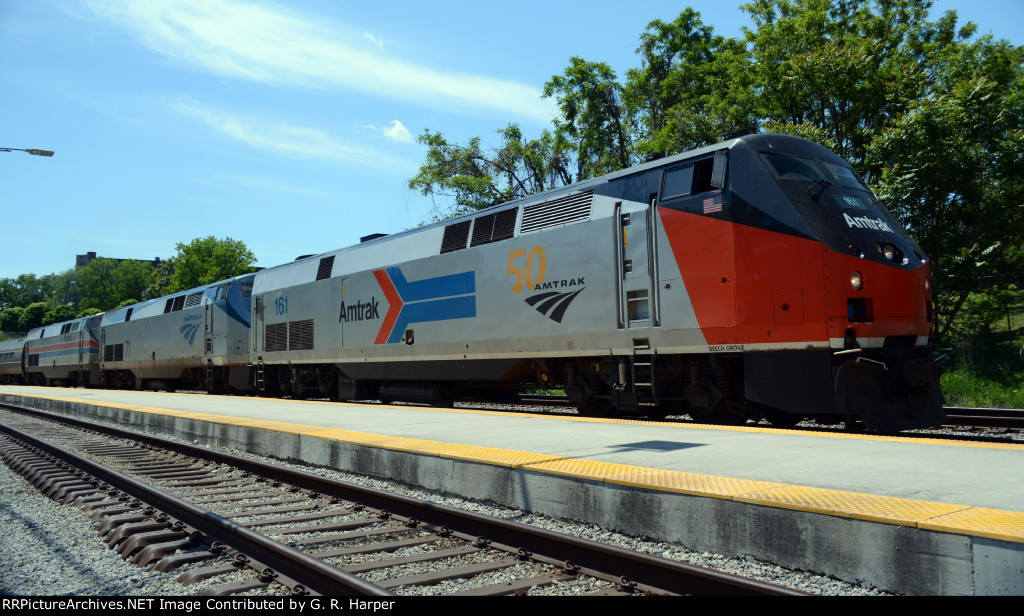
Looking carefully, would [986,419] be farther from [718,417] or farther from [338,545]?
[338,545]

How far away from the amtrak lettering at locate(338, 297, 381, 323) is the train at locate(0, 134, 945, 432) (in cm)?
6

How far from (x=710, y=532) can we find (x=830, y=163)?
6299 mm

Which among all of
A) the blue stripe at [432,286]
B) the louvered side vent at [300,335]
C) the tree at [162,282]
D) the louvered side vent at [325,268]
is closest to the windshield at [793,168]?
the blue stripe at [432,286]

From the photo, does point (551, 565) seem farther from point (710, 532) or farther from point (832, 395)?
point (832, 395)

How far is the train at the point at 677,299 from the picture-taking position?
777cm

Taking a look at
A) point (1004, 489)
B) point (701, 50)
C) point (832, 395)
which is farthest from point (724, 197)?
point (701, 50)

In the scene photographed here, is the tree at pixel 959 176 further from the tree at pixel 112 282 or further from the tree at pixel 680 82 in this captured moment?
the tree at pixel 112 282

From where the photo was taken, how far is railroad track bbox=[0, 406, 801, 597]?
156 inches

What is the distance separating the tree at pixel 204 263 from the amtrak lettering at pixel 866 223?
63.9 m

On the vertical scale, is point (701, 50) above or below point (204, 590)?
above

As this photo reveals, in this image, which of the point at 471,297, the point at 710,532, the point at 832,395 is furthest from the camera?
the point at 471,297

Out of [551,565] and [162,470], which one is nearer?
[551,565]

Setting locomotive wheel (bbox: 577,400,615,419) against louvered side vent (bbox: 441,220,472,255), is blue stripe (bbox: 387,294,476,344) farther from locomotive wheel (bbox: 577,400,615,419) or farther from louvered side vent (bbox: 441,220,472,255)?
locomotive wheel (bbox: 577,400,615,419)

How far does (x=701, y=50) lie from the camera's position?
1100 inches
